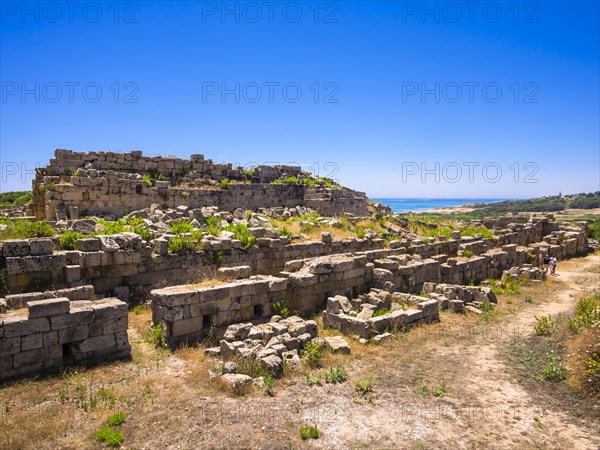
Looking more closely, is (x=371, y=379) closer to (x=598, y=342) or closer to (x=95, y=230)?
(x=598, y=342)

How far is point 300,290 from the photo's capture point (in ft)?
38.8

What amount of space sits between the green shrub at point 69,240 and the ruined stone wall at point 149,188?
5.96m

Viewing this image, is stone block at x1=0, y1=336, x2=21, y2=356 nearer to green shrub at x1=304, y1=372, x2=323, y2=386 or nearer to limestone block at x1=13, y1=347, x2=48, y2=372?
limestone block at x1=13, y1=347, x2=48, y2=372

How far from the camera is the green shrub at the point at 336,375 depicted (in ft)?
25.4

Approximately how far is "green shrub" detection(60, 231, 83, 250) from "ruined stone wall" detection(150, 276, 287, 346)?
301cm

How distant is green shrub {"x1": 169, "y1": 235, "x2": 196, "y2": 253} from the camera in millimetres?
12375

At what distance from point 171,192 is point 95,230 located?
282 inches

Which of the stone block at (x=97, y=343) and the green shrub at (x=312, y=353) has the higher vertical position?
the stone block at (x=97, y=343)

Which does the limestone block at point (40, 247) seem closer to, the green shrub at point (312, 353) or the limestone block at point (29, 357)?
the limestone block at point (29, 357)

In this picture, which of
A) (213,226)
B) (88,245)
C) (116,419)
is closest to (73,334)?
(116,419)

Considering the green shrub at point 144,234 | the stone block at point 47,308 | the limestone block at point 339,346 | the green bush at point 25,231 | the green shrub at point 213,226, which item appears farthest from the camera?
the green shrub at point 213,226

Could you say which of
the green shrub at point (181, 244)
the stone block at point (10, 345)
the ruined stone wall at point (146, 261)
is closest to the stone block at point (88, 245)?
the ruined stone wall at point (146, 261)

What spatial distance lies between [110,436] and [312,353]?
4.13 meters

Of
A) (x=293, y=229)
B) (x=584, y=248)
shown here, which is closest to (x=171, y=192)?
(x=293, y=229)
